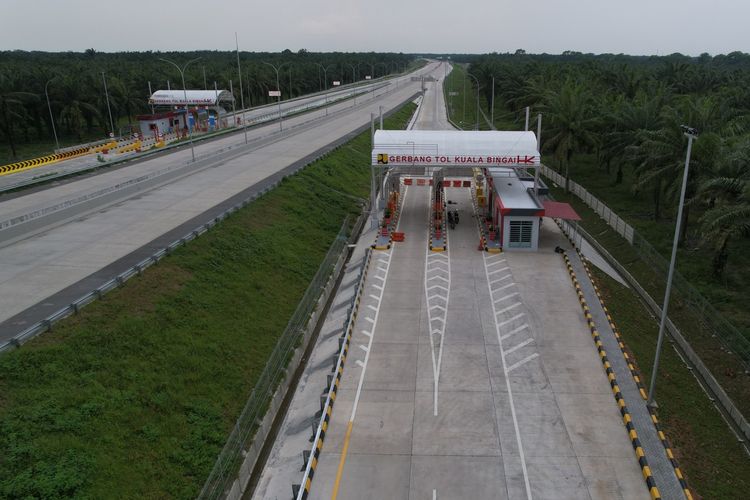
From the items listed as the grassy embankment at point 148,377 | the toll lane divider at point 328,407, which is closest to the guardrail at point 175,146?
the grassy embankment at point 148,377

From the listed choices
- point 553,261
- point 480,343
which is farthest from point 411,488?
point 553,261

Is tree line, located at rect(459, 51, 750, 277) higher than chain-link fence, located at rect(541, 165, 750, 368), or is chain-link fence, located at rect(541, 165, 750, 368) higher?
tree line, located at rect(459, 51, 750, 277)

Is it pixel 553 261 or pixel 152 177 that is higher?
pixel 152 177

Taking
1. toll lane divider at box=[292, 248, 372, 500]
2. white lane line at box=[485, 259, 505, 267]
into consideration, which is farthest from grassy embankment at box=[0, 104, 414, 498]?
white lane line at box=[485, 259, 505, 267]

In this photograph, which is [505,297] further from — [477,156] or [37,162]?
[37,162]

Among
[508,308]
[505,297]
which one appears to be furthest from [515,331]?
[505,297]

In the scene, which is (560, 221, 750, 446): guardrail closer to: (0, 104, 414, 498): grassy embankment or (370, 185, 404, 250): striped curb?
(370, 185, 404, 250): striped curb

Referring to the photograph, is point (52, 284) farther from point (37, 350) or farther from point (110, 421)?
point (110, 421)
